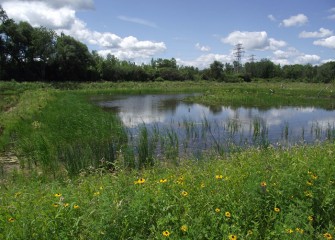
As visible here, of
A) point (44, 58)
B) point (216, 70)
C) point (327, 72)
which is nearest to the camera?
point (44, 58)

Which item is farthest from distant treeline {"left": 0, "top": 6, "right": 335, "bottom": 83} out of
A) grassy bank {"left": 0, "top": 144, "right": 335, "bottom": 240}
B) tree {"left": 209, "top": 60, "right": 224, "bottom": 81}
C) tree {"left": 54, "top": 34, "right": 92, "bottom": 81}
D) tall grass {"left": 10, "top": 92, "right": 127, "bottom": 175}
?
grassy bank {"left": 0, "top": 144, "right": 335, "bottom": 240}

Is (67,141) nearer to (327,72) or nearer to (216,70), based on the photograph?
(216,70)

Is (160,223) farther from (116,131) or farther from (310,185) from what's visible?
(116,131)

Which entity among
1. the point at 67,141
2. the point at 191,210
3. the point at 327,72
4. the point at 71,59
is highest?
the point at 71,59

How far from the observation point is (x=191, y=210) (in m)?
4.24

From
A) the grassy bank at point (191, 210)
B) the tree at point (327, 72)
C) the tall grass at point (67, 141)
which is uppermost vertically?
the tree at point (327, 72)

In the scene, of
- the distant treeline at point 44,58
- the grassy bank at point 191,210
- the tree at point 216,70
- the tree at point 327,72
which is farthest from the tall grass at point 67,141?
the tree at point 327,72

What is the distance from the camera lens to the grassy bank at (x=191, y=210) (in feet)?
12.4

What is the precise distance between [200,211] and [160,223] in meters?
0.75

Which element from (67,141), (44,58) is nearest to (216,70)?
(44,58)

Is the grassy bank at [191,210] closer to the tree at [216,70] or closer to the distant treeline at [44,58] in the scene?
the distant treeline at [44,58]

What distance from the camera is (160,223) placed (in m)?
3.78

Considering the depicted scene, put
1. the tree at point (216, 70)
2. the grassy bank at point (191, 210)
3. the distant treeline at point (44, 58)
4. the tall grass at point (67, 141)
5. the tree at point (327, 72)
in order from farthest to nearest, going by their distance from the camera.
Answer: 1. the tree at point (327, 72)
2. the tree at point (216, 70)
3. the distant treeline at point (44, 58)
4. the tall grass at point (67, 141)
5. the grassy bank at point (191, 210)

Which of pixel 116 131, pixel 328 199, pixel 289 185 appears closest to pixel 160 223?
pixel 289 185
